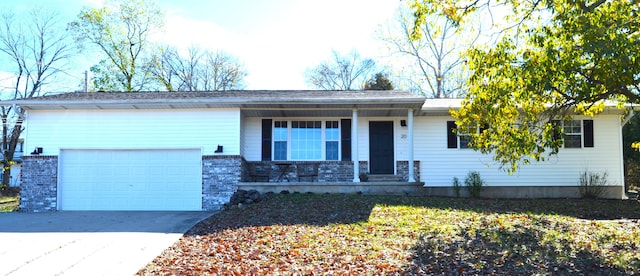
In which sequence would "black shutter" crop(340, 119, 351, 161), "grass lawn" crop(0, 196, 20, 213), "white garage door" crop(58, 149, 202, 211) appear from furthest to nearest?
"black shutter" crop(340, 119, 351, 161), "grass lawn" crop(0, 196, 20, 213), "white garage door" crop(58, 149, 202, 211)

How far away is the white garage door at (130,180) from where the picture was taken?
13.8 m

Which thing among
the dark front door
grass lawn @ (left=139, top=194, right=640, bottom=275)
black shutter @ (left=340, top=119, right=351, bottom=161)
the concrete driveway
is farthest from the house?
grass lawn @ (left=139, top=194, right=640, bottom=275)

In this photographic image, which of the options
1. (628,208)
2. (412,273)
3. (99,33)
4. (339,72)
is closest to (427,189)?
(628,208)

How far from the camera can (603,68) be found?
7730mm

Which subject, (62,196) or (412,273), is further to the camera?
(62,196)

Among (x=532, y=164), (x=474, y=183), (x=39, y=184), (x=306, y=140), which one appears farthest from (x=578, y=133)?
(x=39, y=184)

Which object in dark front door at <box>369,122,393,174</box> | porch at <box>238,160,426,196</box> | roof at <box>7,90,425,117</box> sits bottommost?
porch at <box>238,160,426,196</box>

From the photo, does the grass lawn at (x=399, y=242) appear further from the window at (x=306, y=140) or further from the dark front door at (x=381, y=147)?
the window at (x=306, y=140)

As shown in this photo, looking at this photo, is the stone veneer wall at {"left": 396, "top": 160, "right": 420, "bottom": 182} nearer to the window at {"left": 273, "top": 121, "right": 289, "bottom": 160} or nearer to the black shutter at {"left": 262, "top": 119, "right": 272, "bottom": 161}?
the window at {"left": 273, "top": 121, "right": 289, "bottom": 160}

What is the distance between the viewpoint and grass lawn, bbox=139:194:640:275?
6.45 meters

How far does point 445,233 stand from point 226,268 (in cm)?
381

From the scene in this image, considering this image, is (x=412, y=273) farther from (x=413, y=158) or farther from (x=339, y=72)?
(x=339, y=72)

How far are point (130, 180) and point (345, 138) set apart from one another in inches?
260

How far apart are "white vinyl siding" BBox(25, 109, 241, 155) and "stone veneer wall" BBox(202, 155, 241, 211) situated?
0.24 metres
